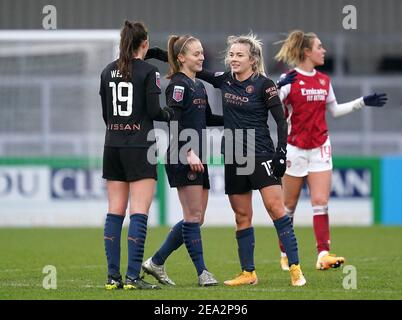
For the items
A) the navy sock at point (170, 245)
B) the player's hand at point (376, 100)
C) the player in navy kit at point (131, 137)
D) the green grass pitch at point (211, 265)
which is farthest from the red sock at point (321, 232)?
the player in navy kit at point (131, 137)

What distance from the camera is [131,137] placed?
325 inches

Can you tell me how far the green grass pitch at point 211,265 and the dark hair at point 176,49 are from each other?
5.77 ft

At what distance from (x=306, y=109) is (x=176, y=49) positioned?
7.85 ft

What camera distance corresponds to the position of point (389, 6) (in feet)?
79.6

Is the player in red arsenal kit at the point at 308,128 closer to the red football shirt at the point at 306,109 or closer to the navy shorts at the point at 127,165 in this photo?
the red football shirt at the point at 306,109

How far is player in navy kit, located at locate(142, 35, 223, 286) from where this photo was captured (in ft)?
28.1

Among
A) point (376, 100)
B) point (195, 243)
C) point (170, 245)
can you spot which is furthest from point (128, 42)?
point (376, 100)

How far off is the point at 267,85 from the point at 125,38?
1.26m

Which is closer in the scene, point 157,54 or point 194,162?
point 194,162

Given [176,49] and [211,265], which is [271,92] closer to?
[176,49]

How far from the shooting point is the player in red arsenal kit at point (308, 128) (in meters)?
10.7

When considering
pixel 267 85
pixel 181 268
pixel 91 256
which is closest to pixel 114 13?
pixel 91 256

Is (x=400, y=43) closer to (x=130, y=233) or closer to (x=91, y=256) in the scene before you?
(x=91, y=256)

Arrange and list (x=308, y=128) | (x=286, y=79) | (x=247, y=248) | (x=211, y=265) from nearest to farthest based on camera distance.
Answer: (x=247, y=248), (x=286, y=79), (x=308, y=128), (x=211, y=265)
